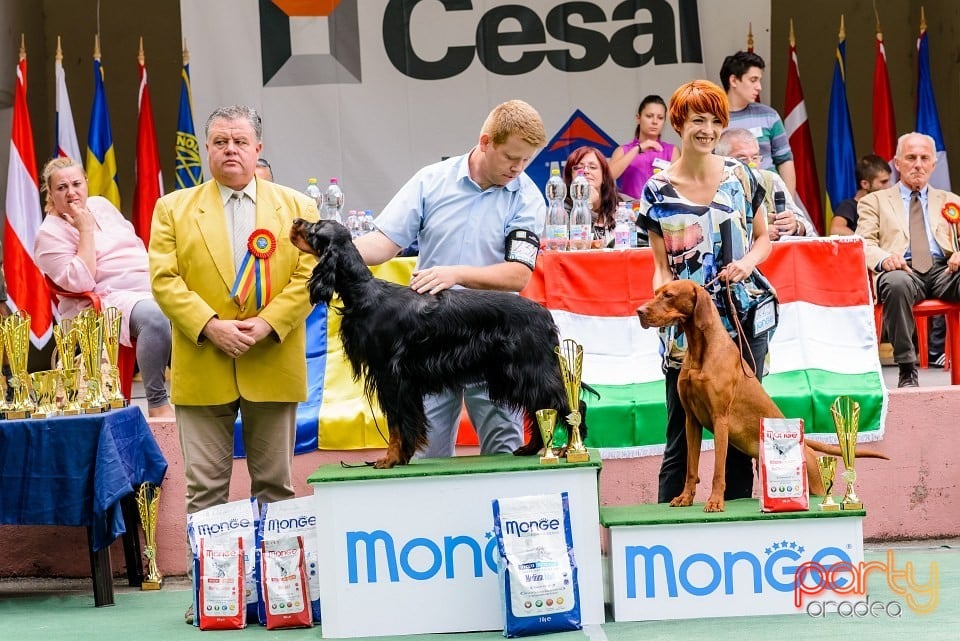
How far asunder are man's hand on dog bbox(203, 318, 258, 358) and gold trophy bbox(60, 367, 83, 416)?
832mm

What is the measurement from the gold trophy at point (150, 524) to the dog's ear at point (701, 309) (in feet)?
7.19

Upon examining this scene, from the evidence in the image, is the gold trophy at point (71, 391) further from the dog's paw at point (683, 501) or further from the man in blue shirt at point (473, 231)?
the dog's paw at point (683, 501)

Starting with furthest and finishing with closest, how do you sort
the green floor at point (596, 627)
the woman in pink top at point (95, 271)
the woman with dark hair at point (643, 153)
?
the woman with dark hair at point (643, 153), the woman in pink top at point (95, 271), the green floor at point (596, 627)

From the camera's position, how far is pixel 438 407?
3.68m

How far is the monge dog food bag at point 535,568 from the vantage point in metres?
3.19

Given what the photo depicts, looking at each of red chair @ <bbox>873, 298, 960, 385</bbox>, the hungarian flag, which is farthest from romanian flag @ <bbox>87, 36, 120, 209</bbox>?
the hungarian flag

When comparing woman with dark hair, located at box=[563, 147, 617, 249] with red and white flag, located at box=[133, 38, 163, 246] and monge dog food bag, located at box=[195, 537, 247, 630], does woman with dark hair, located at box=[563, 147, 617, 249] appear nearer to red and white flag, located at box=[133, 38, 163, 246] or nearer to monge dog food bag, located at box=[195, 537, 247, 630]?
monge dog food bag, located at box=[195, 537, 247, 630]

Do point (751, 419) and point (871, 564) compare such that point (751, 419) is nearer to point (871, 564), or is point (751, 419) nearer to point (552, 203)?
point (871, 564)

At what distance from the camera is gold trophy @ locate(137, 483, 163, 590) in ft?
14.9

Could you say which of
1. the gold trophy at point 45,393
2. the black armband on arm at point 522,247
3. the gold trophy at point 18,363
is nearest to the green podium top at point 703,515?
the black armband on arm at point 522,247

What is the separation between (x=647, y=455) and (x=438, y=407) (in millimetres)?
1373

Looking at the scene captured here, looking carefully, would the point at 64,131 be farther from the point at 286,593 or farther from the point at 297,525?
the point at 286,593

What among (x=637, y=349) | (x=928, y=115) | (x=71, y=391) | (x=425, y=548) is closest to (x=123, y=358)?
(x=71, y=391)

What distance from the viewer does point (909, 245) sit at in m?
5.86
